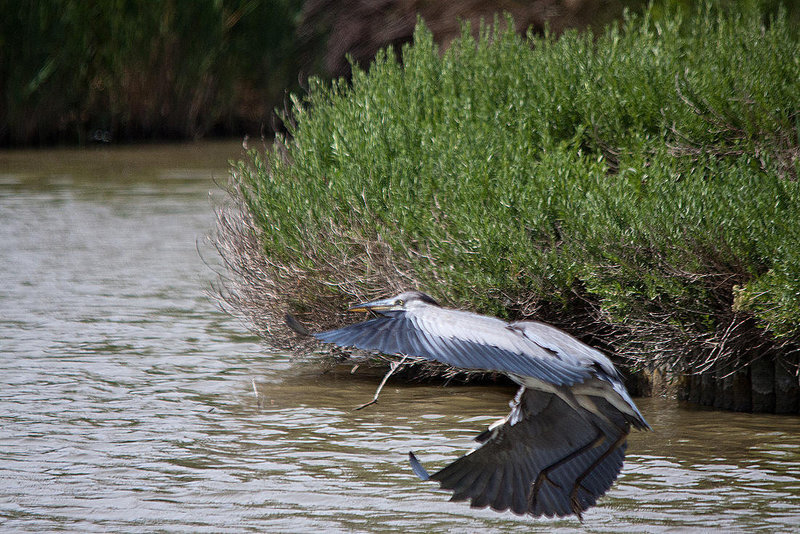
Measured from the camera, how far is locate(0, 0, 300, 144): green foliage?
1900 cm

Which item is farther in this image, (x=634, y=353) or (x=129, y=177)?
(x=129, y=177)

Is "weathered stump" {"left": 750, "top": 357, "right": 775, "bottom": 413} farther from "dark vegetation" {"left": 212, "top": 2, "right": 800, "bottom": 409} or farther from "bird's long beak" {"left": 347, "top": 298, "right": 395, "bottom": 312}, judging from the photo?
"bird's long beak" {"left": 347, "top": 298, "right": 395, "bottom": 312}

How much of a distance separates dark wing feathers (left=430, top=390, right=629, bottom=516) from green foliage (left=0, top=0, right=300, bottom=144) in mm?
15511

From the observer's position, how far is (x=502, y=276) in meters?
6.73

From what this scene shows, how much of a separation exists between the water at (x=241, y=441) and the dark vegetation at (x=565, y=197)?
0.49 metres

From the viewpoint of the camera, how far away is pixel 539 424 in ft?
16.3

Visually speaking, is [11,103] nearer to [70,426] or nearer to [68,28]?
[68,28]

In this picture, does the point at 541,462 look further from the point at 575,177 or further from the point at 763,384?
the point at 575,177

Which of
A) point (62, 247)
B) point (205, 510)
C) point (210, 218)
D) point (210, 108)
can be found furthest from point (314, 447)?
point (210, 108)

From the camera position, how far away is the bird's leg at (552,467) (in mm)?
4828

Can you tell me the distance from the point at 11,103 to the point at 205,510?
50.4 feet

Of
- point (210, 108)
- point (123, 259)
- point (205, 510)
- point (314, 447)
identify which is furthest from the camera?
point (210, 108)

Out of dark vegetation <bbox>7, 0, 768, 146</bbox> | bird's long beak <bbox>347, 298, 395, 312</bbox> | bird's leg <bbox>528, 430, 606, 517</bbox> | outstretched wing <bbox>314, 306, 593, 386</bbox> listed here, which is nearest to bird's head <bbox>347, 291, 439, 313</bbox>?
bird's long beak <bbox>347, 298, 395, 312</bbox>

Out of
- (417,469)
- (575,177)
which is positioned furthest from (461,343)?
(575,177)
